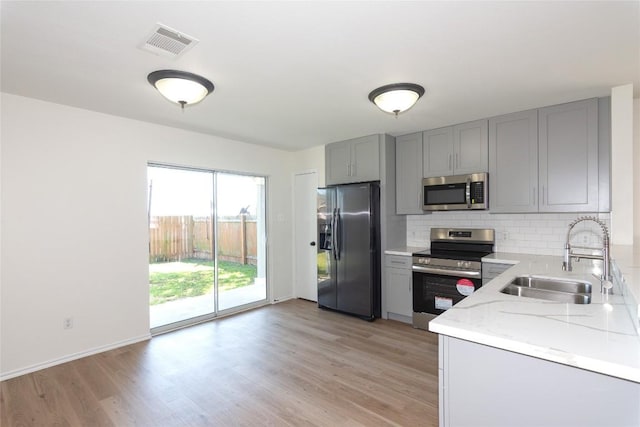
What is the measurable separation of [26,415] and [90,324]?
106 cm

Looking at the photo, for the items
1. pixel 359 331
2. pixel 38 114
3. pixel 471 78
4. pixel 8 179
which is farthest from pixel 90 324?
pixel 471 78

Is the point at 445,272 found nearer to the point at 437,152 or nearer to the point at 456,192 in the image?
the point at 456,192

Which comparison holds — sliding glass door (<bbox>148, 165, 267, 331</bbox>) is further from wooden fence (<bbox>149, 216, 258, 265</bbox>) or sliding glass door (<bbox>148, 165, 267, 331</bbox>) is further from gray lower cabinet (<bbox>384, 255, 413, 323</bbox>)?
gray lower cabinet (<bbox>384, 255, 413, 323</bbox>)

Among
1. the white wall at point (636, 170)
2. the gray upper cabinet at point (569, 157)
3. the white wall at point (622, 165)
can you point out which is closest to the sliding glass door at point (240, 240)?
the gray upper cabinet at point (569, 157)

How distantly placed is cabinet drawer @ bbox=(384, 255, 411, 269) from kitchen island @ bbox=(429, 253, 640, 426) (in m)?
2.40

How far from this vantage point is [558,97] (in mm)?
2996

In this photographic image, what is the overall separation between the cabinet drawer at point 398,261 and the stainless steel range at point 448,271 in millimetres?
132

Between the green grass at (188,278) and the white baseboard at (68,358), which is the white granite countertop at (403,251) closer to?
the green grass at (188,278)

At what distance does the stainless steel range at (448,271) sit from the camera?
3484 millimetres

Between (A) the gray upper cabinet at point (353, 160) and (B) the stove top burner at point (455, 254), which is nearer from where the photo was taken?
(B) the stove top burner at point (455, 254)

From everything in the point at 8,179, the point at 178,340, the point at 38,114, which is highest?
the point at 38,114

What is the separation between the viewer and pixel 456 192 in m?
3.81

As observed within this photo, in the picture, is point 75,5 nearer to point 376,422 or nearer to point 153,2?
point 153,2

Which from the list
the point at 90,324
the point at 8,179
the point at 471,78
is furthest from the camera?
the point at 90,324
